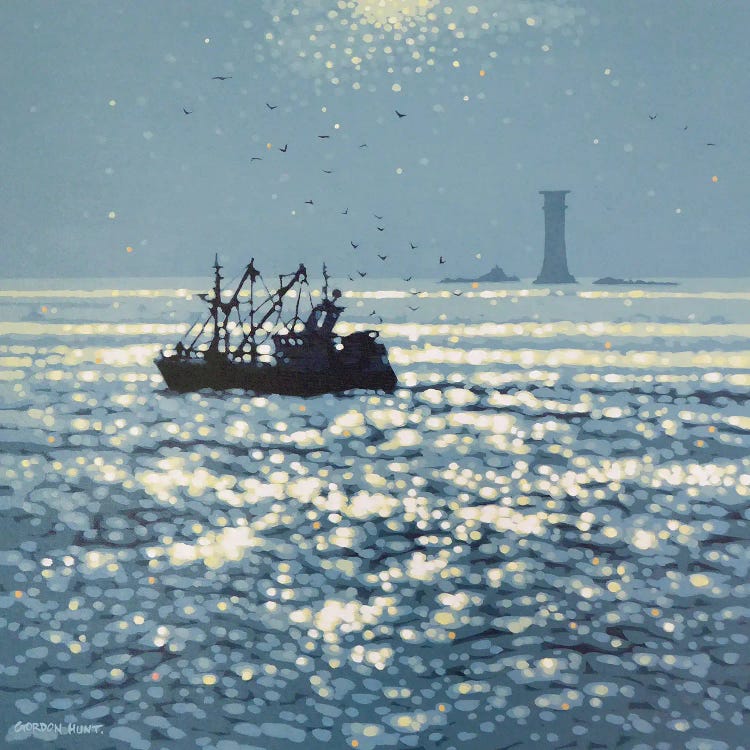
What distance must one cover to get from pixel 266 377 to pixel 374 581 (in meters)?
13.8

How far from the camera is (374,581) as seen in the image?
851 centimetres

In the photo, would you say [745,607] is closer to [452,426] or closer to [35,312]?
[452,426]

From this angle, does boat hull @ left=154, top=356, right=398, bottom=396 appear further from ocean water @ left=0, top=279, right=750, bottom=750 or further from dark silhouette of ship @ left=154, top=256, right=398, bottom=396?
ocean water @ left=0, top=279, right=750, bottom=750

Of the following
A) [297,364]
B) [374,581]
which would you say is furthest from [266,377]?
[374,581]

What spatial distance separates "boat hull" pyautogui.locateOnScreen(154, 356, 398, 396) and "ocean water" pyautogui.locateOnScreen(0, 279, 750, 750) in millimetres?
1849

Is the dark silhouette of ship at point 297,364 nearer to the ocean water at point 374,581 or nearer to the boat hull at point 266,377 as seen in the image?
the boat hull at point 266,377

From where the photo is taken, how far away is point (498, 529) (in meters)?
10.3

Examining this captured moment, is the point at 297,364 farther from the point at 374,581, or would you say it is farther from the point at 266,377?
the point at 374,581

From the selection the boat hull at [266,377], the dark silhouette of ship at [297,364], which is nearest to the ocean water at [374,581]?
the dark silhouette of ship at [297,364]

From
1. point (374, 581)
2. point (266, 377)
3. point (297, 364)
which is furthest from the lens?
point (266, 377)

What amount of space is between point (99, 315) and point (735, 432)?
171 ft

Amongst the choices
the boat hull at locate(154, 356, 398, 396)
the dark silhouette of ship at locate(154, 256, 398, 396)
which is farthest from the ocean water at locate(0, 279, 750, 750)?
the boat hull at locate(154, 356, 398, 396)

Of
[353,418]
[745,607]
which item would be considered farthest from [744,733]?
[353,418]

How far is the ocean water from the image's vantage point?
19.5 feet
